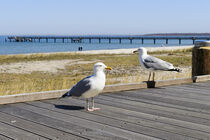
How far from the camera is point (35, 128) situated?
3369 millimetres

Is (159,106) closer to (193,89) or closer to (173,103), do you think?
(173,103)

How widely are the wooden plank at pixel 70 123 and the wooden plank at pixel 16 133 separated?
354 millimetres

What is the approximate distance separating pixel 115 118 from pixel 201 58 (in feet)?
14.9

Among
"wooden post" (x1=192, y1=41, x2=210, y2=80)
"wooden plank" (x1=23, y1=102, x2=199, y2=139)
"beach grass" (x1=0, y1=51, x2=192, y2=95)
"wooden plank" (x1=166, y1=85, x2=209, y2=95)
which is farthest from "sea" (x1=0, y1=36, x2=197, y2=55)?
"wooden plank" (x1=23, y1=102, x2=199, y2=139)

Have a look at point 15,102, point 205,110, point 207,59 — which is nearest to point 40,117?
point 15,102

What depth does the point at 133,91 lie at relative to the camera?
5.78 metres

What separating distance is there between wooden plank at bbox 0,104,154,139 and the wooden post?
4.77 metres

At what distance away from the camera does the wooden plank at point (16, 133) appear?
3.06 metres

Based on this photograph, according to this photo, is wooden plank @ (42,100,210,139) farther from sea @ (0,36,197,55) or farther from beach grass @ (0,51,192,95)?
sea @ (0,36,197,55)

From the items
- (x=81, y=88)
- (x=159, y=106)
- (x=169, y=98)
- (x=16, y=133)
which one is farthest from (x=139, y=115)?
(x=16, y=133)

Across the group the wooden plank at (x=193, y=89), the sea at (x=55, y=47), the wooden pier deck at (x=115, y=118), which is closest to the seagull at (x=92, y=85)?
the wooden pier deck at (x=115, y=118)

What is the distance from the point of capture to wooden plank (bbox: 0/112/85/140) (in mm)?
3134

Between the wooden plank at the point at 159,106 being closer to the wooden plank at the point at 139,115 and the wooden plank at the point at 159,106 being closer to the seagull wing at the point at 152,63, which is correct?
the wooden plank at the point at 139,115

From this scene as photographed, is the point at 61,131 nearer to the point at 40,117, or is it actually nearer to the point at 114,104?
the point at 40,117
